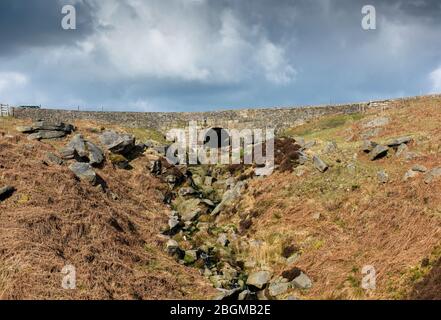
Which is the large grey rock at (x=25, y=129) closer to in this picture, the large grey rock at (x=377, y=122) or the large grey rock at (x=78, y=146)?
the large grey rock at (x=78, y=146)

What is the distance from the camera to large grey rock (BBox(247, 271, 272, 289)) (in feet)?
65.8

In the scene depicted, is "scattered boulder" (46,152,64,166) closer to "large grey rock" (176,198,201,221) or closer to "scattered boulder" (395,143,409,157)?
"large grey rock" (176,198,201,221)

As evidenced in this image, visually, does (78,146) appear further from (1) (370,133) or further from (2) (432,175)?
(1) (370,133)

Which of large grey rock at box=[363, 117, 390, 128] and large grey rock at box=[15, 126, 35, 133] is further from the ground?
large grey rock at box=[363, 117, 390, 128]

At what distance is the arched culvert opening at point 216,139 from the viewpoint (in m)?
48.4

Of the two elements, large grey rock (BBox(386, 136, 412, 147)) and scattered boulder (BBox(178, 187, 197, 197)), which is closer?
large grey rock (BBox(386, 136, 412, 147))

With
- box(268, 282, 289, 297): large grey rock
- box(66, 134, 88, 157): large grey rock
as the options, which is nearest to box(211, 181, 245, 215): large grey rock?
box(268, 282, 289, 297): large grey rock

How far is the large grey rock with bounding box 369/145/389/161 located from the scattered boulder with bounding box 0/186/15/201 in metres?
22.5

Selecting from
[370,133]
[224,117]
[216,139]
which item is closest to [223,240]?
[370,133]

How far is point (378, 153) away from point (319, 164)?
4130 millimetres

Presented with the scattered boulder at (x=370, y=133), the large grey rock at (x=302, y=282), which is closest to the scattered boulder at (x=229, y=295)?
the large grey rock at (x=302, y=282)
